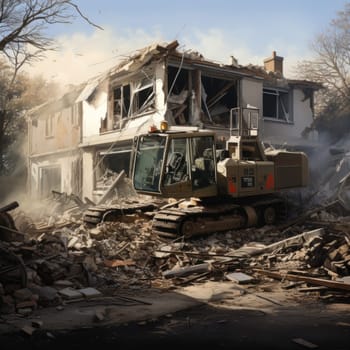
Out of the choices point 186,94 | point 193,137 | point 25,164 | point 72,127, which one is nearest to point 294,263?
point 193,137

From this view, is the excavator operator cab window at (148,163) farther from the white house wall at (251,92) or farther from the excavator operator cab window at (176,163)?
Result: the white house wall at (251,92)

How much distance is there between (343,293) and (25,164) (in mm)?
26480

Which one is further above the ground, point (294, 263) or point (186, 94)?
point (186, 94)

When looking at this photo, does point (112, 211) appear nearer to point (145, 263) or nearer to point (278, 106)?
point (145, 263)

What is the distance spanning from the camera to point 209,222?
1154 cm

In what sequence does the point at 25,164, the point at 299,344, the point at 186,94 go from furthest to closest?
the point at 25,164 → the point at 186,94 → the point at 299,344

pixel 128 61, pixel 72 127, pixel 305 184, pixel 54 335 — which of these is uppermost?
pixel 128 61

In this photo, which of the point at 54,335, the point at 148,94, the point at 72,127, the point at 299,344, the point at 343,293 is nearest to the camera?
the point at 299,344

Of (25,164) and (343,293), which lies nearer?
(343,293)

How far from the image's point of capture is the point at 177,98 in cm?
1636

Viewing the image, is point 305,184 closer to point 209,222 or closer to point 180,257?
point 209,222

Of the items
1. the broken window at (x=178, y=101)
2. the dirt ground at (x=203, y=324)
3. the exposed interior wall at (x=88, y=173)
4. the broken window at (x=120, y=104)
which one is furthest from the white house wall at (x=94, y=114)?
the dirt ground at (x=203, y=324)

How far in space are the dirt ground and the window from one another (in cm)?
1420

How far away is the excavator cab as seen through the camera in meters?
11.1
